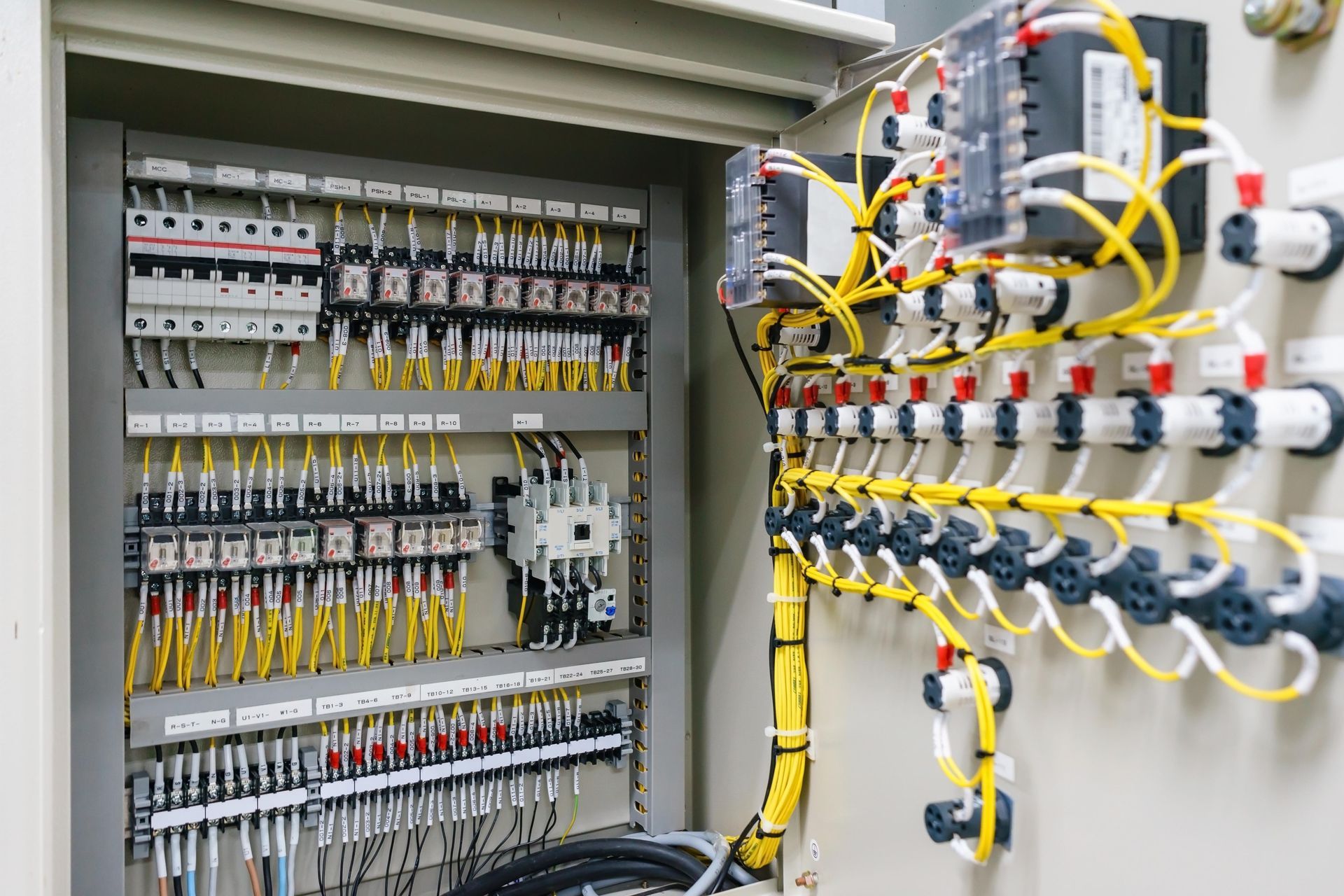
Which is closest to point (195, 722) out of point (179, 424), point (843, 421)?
point (179, 424)

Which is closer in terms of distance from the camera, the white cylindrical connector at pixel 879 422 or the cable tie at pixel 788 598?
the white cylindrical connector at pixel 879 422

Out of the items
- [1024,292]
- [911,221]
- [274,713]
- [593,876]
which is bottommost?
[593,876]

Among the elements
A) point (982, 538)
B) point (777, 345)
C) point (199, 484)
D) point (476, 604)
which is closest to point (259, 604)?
point (199, 484)

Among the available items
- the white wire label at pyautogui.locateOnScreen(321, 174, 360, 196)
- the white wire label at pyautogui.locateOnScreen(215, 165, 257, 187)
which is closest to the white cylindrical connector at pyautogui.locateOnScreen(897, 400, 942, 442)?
the white wire label at pyautogui.locateOnScreen(321, 174, 360, 196)

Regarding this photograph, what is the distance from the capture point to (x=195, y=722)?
1.78 m

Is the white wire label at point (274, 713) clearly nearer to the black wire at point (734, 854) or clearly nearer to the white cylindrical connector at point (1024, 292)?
the black wire at point (734, 854)

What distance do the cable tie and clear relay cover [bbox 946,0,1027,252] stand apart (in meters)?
0.88

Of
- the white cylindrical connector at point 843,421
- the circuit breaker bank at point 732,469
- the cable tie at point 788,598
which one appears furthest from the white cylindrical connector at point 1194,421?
the cable tie at point 788,598

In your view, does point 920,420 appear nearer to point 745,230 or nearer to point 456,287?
point 745,230

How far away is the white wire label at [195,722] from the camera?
1756 millimetres

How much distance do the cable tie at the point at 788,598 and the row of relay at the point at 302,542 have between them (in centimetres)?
69

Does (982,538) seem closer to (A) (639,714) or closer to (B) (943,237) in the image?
(B) (943,237)

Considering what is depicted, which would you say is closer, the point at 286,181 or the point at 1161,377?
the point at 1161,377

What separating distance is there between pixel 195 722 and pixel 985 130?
5.76ft
